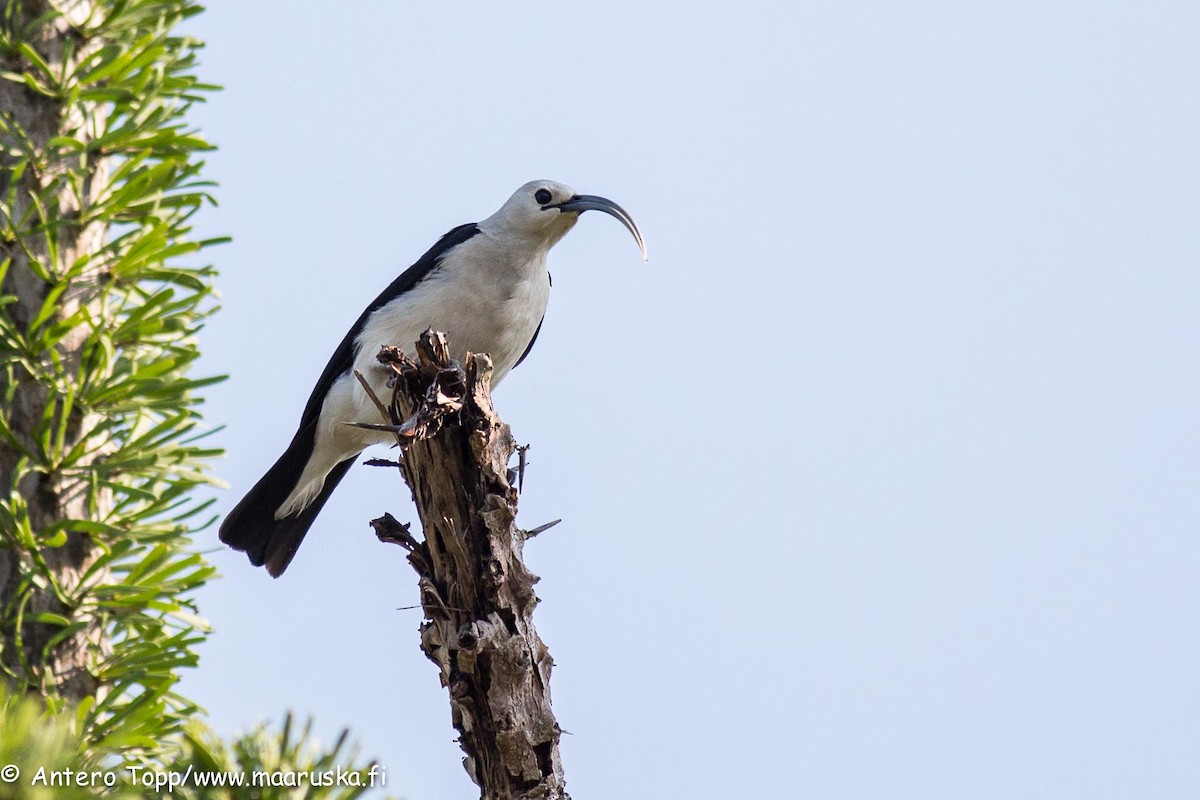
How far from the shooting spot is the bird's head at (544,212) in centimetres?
725

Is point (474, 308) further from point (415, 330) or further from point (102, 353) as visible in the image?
point (102, 353)

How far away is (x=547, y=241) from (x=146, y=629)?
4957mm

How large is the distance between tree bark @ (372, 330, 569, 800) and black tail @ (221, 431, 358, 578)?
3.06 metres

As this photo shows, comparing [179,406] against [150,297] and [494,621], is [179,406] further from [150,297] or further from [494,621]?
[494,621]

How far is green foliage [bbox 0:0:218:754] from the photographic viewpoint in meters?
2.63

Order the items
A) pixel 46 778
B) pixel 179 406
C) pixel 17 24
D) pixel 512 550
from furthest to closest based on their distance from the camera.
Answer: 1. pixel 512 550
2. pixel 17 24
3. pixel 179 406
4. pixel 46 778

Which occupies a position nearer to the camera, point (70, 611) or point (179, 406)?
point (70, 611)

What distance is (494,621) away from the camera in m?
3.29

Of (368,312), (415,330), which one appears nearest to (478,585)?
(415,330)

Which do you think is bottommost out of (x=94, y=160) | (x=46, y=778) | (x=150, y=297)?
(x=46, y=778)

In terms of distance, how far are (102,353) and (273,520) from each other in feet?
13.8

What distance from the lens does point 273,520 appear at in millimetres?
6871

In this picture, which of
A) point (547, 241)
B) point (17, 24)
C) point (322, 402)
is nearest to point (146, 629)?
point (17, 24)

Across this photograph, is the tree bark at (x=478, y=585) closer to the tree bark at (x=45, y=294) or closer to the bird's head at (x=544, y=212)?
the tree bark at (x=45, y=294)
